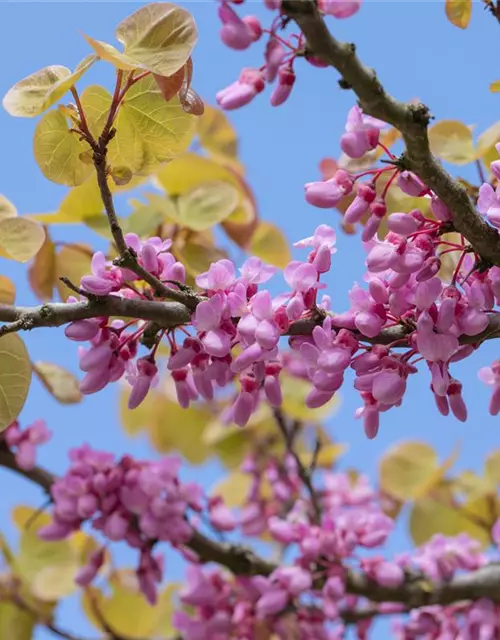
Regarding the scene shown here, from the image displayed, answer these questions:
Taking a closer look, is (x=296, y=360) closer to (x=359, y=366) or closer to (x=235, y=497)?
(x=235, y=497)

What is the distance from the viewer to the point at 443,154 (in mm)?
984

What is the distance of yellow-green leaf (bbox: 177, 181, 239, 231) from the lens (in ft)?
3.69

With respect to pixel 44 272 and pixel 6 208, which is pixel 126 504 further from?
pixel 6 208

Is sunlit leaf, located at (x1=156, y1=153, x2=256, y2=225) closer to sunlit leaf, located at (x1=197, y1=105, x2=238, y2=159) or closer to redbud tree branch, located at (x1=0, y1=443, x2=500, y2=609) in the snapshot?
sunlit leaf, located at (x1=197, y1=105, x2=238, y2=159)

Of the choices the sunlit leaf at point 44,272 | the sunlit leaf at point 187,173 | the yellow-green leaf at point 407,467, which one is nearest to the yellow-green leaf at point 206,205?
the sunlit leaf at point 187,173

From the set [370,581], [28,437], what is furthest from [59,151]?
[370,581]

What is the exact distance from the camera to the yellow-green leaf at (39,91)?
70 cm

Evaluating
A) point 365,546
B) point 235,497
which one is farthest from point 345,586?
point 235,497

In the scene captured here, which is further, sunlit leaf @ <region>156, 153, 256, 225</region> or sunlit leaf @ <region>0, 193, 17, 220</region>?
sunlit leaf @ <region>156, 153, 256, 225</region>

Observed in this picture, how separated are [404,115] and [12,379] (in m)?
0.47

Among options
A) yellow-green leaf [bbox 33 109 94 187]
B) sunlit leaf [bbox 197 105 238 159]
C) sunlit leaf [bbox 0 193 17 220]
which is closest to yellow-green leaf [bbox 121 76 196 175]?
yellow-green leaf [bbox 33 109 94 187]

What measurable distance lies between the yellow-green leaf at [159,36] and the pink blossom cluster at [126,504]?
63 centimetres

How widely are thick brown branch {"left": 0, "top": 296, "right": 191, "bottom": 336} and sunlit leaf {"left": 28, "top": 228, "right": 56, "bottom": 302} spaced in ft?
1.39

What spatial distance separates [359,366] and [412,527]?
45.2 inches
